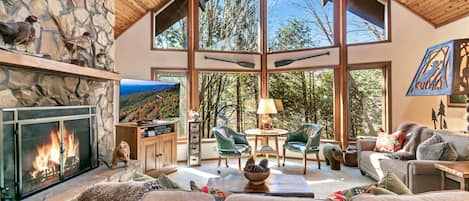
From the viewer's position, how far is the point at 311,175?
15.5 ft

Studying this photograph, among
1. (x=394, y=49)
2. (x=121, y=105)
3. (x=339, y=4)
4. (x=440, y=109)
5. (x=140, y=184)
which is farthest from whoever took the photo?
(x=339, y=4)

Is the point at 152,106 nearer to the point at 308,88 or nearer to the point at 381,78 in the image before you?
the point at 308,88

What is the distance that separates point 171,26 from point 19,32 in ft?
12.8

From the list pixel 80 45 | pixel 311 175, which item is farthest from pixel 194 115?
pixel 80 45

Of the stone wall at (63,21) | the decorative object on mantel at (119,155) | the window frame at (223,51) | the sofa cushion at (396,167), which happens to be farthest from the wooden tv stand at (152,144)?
the sofa cushion at (396,167)

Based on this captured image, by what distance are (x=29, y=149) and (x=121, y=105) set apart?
6.37 ft

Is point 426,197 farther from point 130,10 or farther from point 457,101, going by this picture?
point 130,10

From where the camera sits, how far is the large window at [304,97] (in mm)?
5914

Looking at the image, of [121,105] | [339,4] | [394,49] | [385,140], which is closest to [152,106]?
[121,105]

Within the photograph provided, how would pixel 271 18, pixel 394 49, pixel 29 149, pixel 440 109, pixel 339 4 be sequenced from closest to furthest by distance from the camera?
pixel 29 149
pixel 440 109
pixel 394 49
pixel 339 4
pixel 271 18

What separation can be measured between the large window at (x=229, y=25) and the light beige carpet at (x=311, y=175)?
260cm

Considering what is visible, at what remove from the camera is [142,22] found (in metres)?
5.62

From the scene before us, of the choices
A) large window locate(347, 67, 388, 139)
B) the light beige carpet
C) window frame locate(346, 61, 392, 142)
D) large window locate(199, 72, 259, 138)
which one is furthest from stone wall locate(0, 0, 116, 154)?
window frame locate(346, 61, 392, 142)

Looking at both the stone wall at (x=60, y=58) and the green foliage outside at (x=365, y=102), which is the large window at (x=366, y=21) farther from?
the stone wall at (x=60, y=58)
